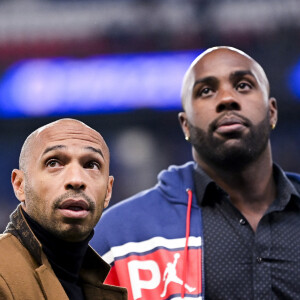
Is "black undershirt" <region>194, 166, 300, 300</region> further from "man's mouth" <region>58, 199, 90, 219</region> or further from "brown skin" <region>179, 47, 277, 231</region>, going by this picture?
"man's mouth" <region>58, 199, 90, 219</region>

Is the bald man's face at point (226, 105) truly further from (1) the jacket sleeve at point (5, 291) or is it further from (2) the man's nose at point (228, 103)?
(1) the jacket sleeve at point (5, 291)

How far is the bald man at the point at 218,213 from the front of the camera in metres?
2.44

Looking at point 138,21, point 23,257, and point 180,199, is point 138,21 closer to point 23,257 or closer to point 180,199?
point 180,199

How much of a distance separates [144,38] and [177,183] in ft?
18.5

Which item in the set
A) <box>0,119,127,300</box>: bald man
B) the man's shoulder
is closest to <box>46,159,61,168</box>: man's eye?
<box>0,119,127,300</box>: bald man

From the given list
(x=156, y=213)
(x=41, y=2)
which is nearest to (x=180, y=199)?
(x=156, y=213)

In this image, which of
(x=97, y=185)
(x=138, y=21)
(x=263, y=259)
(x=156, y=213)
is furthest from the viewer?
(x=138, y=21)

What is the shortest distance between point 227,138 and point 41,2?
6.17 metres

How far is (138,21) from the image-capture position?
8062 mm

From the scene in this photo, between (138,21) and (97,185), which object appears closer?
(97,185)

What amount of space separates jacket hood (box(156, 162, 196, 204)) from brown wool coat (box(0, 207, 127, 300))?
37.3 inches

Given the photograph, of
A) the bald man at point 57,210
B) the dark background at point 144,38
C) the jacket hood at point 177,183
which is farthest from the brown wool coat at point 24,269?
the dark background at point 144,38

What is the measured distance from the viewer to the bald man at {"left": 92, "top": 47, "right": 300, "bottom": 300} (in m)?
2.44

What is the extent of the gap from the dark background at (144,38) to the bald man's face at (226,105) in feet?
17.2
